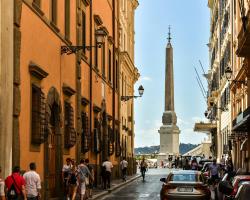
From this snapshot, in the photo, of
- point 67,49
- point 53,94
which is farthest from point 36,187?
point 67,49

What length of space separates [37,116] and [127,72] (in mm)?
39232

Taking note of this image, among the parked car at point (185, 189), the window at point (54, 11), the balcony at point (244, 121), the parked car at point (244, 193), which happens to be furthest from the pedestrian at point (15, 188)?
the balcony at point (244, 121)

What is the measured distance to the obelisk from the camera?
10306 cm

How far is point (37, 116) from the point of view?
2452cm

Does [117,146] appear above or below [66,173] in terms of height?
above

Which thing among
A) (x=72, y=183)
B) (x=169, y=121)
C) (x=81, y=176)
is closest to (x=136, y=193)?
(x=81, y=176)

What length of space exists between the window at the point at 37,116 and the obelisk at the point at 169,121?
7817cm

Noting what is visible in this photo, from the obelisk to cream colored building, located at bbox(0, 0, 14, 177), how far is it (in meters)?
82.5

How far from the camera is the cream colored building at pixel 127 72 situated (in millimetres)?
58531

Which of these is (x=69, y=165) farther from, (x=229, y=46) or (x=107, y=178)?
(x=229, y=46)

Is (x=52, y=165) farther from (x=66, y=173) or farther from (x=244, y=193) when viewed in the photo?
(x=244, y=193)

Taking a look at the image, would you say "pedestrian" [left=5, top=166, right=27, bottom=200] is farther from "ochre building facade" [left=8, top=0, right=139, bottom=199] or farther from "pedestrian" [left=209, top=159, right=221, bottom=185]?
"pedestrian" [left=209, top=159, right=221, bottom=185]

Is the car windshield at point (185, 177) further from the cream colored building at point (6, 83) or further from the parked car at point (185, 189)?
the cream colored building at point (6, 83)

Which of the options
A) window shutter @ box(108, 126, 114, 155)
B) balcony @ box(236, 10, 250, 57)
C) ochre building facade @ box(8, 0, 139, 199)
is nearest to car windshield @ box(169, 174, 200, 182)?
ochre building facade @ box(8, 0, 139, 199)
